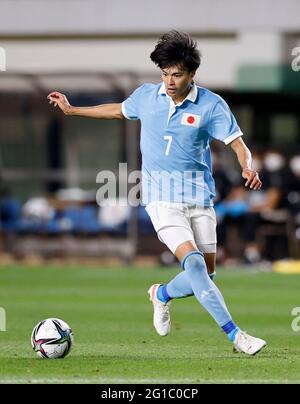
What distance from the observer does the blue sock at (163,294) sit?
1118 centimetres

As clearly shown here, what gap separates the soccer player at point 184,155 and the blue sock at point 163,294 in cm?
22

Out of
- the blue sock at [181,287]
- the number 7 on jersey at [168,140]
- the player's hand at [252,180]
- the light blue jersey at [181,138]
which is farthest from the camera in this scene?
the blue sock at [181,287]

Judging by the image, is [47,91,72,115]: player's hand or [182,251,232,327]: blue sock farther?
[47,91,72,115]: player's hand

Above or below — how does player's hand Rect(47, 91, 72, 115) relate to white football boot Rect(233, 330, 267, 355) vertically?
above

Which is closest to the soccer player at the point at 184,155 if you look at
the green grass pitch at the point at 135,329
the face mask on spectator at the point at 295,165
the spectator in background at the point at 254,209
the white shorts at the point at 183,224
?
the white shorts at the point at 183,224

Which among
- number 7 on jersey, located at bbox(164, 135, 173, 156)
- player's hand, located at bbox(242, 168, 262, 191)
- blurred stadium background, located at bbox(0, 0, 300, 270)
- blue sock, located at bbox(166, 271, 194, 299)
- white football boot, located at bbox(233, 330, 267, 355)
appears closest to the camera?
white football boot, located at bbox(233, 330, 267, 355)

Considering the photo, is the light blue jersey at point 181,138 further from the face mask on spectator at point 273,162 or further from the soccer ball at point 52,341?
the face mask on spectator at point 273,162

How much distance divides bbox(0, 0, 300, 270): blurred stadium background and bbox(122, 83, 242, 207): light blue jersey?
48.4 ft

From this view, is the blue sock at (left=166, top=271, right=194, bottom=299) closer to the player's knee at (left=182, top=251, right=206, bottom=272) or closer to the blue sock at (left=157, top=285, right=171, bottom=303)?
the blue sock at (left=157, top=285, right=171, bottom=303)

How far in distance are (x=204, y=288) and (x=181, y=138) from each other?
1319 mm

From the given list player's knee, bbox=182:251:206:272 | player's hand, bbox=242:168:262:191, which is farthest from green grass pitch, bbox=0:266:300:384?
player's hand, bbox=242:168:262:191

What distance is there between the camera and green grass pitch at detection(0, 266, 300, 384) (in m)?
9.28
